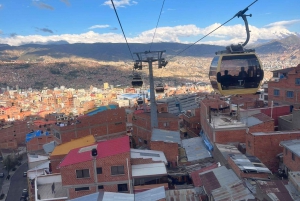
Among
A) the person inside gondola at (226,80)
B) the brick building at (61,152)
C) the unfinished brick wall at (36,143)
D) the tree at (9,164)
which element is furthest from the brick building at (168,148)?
the tree at (9,164)

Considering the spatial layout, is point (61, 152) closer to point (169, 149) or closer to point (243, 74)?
point (169, 149)

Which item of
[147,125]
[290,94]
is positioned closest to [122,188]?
[147,125]

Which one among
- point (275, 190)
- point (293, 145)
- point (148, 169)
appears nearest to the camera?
point (275, 190)

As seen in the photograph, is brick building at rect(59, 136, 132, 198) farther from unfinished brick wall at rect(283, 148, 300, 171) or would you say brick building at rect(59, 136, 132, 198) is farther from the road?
the road

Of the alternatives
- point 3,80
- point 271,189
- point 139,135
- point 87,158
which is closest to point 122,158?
point 87,158

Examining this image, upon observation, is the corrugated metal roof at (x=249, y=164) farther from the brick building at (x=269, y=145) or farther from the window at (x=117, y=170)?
the window at (x=117, y=170)

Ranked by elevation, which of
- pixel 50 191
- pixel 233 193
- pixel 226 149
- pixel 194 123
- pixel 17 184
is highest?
pixel 226 149
